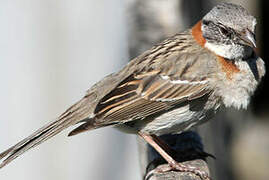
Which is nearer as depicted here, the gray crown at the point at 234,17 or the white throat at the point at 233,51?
the gray crown at the point at 234,17

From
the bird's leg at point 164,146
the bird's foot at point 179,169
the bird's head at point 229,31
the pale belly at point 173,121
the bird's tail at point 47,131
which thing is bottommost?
the bird's foot at point 179,169

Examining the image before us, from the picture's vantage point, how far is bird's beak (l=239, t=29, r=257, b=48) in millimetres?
4891

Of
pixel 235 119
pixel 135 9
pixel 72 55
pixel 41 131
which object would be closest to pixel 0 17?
pixel 72 55

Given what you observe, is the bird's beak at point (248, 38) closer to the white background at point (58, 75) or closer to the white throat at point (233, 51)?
the white throat at point (233, 51)

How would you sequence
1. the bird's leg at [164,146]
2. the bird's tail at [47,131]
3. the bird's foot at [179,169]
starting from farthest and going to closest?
1. the bird's leg at [164,146]
2. the bird's tail at [47,131]
3. the bird's foot at [179,169]

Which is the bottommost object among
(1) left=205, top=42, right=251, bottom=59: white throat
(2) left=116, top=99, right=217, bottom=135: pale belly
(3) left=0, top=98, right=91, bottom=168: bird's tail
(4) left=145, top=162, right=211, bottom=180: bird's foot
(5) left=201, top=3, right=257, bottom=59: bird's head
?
(4) left=145, top=162, right=211, bottom=180: bird's foot

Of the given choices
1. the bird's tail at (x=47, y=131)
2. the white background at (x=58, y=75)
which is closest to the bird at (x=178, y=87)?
the bird's tail at (x=47, y=131)

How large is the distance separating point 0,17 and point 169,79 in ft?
6.16

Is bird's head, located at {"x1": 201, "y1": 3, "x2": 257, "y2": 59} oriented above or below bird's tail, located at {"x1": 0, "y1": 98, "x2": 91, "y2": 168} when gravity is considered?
above

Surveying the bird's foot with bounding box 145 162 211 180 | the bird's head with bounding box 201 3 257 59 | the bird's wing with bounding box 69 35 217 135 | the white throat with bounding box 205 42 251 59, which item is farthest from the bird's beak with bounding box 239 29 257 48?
the bird's foot with bounding box 145 162 211 180

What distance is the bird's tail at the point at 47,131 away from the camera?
4.80 metres

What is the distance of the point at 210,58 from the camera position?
524cm

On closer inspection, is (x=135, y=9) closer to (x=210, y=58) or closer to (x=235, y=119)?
(x=210, y=58)

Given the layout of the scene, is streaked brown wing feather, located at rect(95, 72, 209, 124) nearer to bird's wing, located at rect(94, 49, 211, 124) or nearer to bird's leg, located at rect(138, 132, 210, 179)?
bird's wing, located at rect(94, 49, 211, 124)
